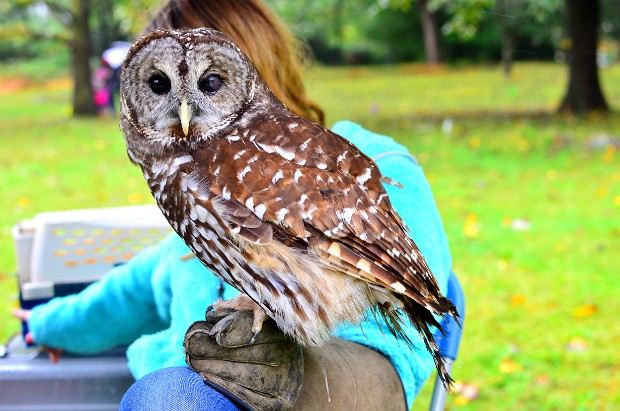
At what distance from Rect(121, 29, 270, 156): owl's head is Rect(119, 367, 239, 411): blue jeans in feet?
1.73

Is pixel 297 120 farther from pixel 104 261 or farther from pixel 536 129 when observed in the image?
pixel 536 129

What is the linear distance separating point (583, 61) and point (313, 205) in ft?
40.6

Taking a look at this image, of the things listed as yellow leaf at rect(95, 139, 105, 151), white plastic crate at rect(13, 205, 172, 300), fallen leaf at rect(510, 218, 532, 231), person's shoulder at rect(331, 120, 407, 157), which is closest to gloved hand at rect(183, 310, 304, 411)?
person's shoulder at rect(331, 120, 407, 157)

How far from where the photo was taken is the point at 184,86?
1.86m

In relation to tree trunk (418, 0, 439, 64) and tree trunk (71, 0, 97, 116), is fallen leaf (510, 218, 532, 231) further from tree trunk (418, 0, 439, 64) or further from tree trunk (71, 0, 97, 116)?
tree trunk (418, 0, 439, 64)

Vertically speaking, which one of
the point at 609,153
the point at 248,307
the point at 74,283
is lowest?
the point at 609,153

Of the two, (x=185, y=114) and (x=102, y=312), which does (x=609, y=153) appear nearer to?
(x=102, y=312)

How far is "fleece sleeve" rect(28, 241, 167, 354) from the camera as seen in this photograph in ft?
8.77

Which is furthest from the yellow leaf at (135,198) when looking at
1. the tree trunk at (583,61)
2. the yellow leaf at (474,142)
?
the tree trunk at (583,61)

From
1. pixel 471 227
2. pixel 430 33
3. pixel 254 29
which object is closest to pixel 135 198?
pixel 471 227

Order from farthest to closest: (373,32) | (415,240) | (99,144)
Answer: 1. (373,32)
2. (99,144)
3. (415,240)

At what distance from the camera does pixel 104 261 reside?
305 centimetres

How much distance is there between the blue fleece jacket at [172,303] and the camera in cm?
220

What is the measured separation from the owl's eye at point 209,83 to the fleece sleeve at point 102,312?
0.91m
